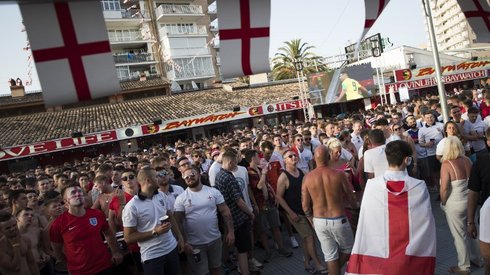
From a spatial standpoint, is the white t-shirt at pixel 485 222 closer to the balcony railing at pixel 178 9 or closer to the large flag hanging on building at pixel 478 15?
the large flag hanging on building at pixel 478 15

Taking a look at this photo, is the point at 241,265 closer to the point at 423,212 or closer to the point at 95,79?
the point at 423,212

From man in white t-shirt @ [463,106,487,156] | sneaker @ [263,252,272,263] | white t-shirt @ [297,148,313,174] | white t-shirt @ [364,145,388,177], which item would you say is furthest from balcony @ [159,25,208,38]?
white t-shirt @ [364,145,388,177]

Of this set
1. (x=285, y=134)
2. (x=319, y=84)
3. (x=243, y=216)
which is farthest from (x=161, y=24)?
(x=243, y=216)

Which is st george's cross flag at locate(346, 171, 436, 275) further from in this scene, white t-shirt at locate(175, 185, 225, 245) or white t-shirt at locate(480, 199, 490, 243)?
white t-shirt at locate(175, 185, 225, 245)

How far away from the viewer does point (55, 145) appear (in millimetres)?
22234

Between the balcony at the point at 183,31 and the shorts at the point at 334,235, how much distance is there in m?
37.5

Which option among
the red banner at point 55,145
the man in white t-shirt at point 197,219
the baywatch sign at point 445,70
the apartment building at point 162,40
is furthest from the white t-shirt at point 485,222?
the apartment building at point 162,40

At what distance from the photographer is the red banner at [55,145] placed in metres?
21.4

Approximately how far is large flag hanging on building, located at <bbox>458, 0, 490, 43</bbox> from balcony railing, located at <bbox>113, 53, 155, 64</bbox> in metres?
35.2

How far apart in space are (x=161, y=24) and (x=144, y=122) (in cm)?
1912

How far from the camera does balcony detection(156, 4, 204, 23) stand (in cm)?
3959

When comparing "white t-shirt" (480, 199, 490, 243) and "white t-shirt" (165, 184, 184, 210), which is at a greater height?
Answer: "white t-shirt" (165, 184, 184, 210)

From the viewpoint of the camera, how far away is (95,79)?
2.83 meters

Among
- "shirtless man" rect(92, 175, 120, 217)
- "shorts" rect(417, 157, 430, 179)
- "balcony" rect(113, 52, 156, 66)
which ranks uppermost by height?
"balcony" rect(113, 52, 156, 66)
